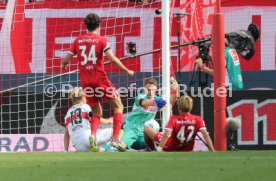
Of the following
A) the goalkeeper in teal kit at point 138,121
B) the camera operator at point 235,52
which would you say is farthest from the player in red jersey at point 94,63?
the camera operator at point 235,52

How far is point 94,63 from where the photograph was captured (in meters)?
12.1

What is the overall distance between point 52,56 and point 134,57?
5.71 feet

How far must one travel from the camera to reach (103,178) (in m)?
7.50

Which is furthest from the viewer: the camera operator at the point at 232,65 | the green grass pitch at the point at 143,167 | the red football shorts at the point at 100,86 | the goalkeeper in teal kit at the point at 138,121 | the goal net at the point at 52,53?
the goal net at the point at 52,53

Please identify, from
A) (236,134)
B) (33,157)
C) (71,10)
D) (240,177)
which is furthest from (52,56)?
(240,177)

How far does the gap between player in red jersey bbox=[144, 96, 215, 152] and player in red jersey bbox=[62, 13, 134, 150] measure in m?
0.73

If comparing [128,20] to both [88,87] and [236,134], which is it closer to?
[236,134]

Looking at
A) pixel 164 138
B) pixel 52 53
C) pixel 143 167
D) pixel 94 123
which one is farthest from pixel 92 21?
pixel 52 53

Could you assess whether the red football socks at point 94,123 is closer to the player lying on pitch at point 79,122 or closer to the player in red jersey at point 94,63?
the player in red jersey at point 94,63

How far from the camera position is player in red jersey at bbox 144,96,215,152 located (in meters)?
11.8

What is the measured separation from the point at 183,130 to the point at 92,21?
1.75 m

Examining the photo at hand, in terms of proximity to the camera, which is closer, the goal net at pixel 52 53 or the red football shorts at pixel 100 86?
the red football shorts at pixel 100 86

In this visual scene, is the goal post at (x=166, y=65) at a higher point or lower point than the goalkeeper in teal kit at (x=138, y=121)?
higher

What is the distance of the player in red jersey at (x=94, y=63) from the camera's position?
475 inches
